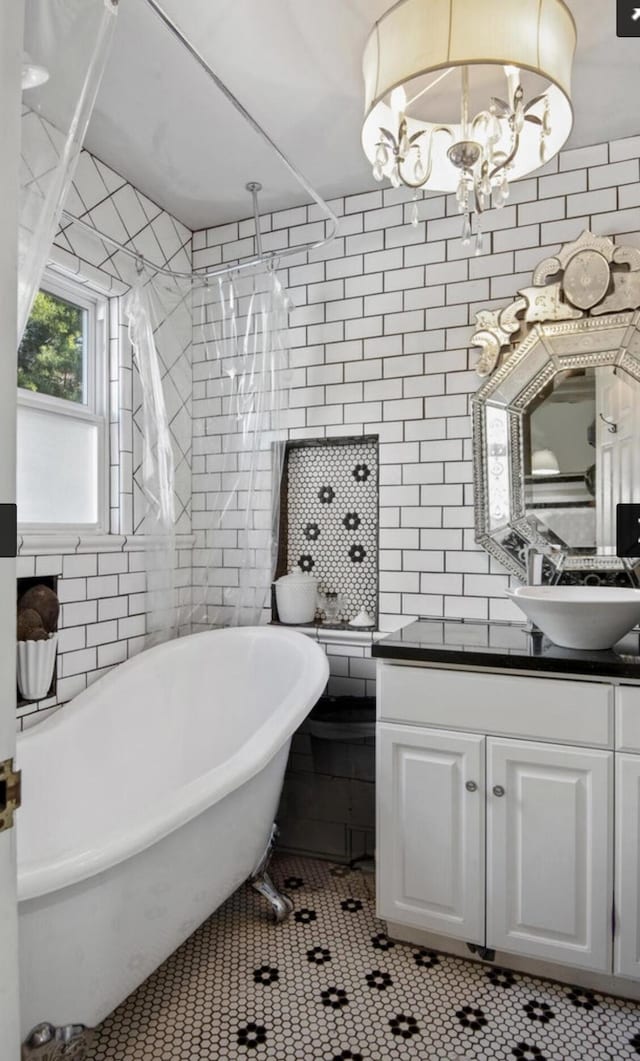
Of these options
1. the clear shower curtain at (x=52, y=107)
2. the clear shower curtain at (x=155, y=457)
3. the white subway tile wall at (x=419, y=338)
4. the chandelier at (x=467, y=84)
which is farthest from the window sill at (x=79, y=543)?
the chandelier at (x=467, y=84)

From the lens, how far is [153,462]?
2.54 meters

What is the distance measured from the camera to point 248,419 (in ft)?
8.77

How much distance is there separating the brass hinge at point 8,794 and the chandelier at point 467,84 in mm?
1524

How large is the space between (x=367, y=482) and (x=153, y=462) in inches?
36.0

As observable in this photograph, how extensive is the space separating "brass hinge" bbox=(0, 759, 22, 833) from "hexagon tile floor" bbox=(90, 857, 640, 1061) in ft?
4.11

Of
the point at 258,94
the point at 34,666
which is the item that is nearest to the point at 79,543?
the point at 34,666

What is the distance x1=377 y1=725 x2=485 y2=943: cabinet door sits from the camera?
183 centimetres

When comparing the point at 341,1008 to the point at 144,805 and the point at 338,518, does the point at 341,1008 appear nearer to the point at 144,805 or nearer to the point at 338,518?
the point at 144,805

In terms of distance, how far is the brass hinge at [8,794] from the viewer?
2.35 ft

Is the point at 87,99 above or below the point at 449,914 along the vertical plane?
above

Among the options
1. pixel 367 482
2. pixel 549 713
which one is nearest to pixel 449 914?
pixel 549 713

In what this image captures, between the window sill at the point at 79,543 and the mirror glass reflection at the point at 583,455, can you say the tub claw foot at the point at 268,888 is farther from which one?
the mirror glass reflection at the point at 583,455

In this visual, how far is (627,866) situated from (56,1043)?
1425 millimetres

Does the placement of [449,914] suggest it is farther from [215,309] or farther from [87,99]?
[215,309]
